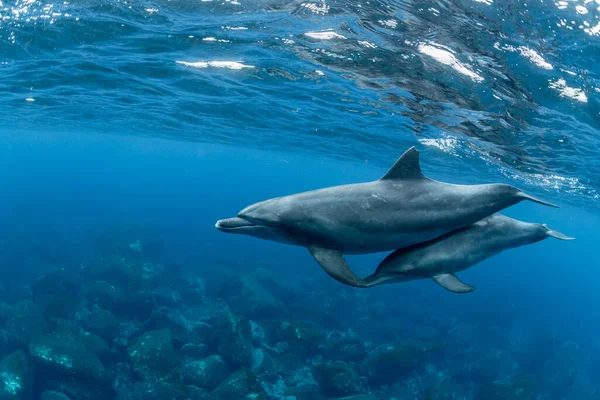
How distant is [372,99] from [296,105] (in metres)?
4.65

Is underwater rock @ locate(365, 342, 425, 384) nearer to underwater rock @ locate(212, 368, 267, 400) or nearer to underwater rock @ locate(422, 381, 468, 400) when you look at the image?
underwater rock @ locate(422, 381, 468, 400)

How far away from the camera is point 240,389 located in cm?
1375

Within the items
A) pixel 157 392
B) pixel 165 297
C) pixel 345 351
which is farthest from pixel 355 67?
pixel 165 297

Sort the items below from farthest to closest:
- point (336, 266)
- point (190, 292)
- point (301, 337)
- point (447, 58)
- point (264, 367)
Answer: point (190, 292), point (301, 337), point (264, 367), point (447, 58), point (336, 266)

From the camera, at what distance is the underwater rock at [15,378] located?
13875mm

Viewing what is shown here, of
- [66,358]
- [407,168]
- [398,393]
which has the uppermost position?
[407,168]

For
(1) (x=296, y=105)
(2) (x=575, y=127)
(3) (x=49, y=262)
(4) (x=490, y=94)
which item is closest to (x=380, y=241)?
(4) (x=490, y=94)

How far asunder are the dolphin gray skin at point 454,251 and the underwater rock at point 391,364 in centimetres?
1401

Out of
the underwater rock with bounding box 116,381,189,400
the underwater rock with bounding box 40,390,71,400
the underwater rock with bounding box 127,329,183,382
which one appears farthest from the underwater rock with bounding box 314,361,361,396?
the underwater rock with bounding box 40,390,71,400

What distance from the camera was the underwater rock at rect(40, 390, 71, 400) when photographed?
13.7 meters

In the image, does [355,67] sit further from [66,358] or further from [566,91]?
[66,358]

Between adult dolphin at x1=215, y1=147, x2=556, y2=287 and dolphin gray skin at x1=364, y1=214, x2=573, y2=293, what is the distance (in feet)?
0.47

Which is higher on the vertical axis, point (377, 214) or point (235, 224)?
point (377, 214)

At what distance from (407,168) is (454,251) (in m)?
1.09
